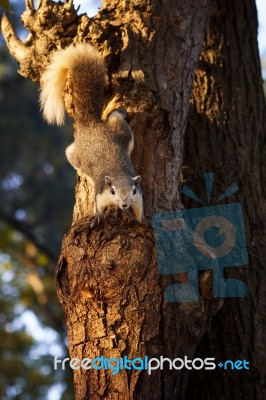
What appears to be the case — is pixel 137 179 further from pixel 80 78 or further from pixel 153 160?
pixel 80 78

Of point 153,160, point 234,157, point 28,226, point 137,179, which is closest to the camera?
point 137,179

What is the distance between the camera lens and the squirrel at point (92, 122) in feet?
11.3

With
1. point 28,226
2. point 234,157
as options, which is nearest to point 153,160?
point 234,157

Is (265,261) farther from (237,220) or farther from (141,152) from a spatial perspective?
(141,152)

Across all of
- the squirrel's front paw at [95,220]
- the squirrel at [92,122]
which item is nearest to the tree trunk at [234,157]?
the squirrel at [92,122]

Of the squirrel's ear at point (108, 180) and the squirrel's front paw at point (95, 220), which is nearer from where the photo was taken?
the squirrel's front paw at point (95, 220)

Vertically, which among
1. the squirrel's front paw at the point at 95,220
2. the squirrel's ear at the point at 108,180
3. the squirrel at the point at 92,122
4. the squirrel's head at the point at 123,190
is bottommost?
the squirrel's front paw at the point at 95,220

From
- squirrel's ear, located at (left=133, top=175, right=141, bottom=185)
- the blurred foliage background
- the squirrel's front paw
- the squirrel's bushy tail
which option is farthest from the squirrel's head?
the blurred foliage background

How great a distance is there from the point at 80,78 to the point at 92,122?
0.26 meters

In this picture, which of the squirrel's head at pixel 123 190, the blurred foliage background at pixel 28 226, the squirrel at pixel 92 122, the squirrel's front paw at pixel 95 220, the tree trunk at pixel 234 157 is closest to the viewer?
the squirrel's front paw at pixel 95 220

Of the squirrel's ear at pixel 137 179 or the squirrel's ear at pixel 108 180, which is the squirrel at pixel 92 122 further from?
the squirrel's ear at pixel 137 179

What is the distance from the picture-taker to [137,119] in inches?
134

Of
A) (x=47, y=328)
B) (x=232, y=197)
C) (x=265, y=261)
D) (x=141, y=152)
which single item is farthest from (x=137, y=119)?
(x=47, y=328)

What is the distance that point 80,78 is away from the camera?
3.61 meters
